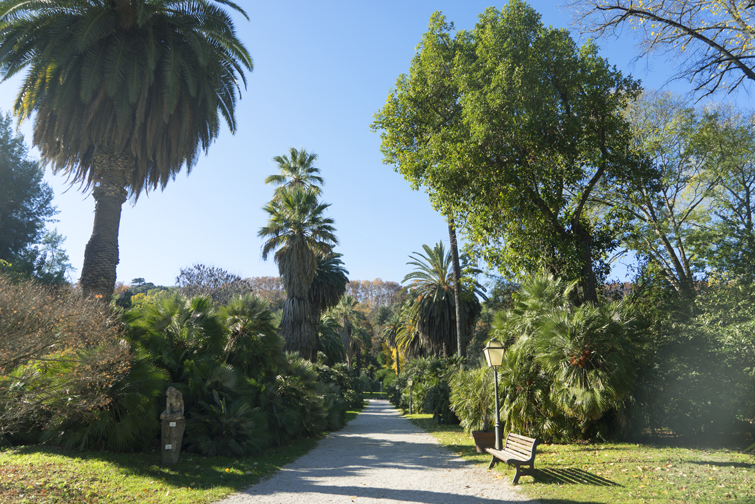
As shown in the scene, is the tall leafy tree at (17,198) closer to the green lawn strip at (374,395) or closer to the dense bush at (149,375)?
the dense bush at (149,375)

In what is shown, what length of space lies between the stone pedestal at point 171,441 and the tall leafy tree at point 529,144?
10005 millimetres

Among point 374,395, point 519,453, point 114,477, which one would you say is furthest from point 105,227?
point 374,395

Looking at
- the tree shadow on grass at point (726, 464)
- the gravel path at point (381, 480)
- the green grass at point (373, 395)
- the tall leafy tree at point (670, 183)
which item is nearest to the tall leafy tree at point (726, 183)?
the tall leafy tree at point (670, 183)

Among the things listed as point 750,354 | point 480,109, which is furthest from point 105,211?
point 750,354

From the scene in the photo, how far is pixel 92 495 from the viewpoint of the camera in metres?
6.90

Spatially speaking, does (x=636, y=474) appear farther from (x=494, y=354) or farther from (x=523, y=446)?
(x=494, y=354)

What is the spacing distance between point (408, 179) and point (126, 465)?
11.8 m

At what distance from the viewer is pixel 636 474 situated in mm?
8125

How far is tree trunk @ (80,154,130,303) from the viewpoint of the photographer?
13281 mm

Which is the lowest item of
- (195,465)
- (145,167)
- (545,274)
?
(195,465)

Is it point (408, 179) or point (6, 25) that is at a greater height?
point (6, 25)

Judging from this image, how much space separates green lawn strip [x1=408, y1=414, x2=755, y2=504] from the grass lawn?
5580 millimetres

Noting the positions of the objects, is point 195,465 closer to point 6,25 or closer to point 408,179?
point 408,179

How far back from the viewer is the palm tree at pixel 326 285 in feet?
96.6
